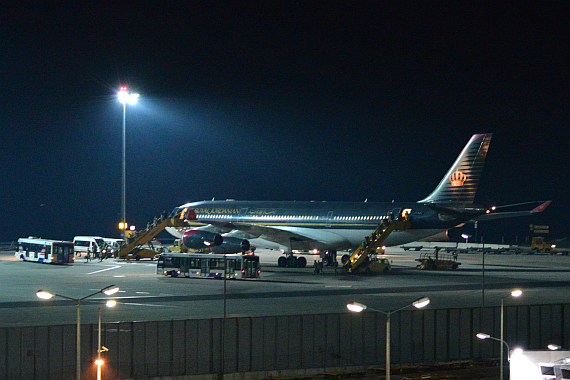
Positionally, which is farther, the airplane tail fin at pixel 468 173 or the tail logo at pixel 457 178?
the tail logo at pixel 457 178

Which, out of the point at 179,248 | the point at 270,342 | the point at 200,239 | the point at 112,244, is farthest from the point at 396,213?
the point at 112,244

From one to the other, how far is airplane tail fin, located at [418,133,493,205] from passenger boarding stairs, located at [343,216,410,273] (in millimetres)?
4369

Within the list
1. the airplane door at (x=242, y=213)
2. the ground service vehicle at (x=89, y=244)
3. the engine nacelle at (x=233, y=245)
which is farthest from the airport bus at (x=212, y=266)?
the ground service vehicle at (x=89, y=244)

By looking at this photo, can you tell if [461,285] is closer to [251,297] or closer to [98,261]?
[251,297]

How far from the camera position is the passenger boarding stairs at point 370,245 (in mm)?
59875

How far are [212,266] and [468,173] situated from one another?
75.3 ft

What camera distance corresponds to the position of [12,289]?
4669 centimetres

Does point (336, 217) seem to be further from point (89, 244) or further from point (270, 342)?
point (270, 342)

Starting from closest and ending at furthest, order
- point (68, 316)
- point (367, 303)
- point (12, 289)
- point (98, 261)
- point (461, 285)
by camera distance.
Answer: point (68, 316)
point (367, 303)
point (12, 289)
point (461, 285)
point (98, 261)

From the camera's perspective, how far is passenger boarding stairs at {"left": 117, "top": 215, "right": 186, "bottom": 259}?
242 feet

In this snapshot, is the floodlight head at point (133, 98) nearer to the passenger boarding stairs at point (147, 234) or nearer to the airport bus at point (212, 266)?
the passenger boarding stairs at point (147, 234)

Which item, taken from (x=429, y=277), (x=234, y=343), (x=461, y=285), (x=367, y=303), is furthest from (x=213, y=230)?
(x=234, y=343)

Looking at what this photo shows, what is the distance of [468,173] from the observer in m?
61.9

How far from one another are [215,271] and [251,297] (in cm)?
1302
